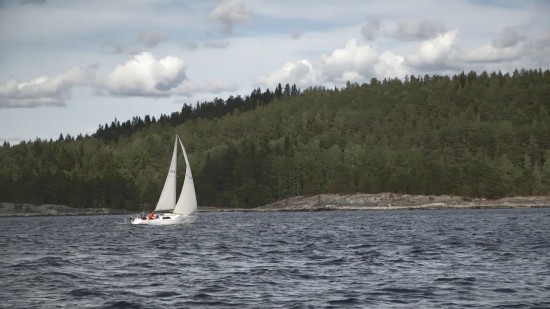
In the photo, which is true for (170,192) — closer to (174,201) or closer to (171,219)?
(174,201)

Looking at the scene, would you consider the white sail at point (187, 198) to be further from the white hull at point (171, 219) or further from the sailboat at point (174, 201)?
the white hull at point (171, 219)

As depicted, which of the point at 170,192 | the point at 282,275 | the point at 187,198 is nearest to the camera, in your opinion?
the point at 282,275

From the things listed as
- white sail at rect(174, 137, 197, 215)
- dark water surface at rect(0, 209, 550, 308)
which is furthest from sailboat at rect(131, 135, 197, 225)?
dark water surface at rect(0, 209, 550, 308)

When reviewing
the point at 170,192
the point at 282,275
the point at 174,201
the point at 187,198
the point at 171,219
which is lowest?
the point at 282,275

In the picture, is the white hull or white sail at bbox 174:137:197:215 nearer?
white sail at bbox 174:137:197:215

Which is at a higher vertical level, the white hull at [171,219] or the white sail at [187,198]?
the white sail at [187,198]

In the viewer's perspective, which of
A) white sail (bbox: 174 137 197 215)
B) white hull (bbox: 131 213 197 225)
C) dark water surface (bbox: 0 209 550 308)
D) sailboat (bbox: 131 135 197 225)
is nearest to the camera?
dark water surface (bbox: 0 209 550 308)

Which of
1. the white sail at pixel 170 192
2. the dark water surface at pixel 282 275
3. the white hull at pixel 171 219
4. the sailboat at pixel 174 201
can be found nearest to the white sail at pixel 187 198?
the sailboat at pixel 174 201

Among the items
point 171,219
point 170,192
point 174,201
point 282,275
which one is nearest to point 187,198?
point 174,201

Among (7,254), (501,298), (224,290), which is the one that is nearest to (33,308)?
(224,290)

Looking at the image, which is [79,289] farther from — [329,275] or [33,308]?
[329,275]

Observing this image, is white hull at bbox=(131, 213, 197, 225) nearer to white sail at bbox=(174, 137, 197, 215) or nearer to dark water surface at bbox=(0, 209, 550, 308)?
white sail at bbox=(174, 137, 197, 215)

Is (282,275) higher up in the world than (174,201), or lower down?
lower down

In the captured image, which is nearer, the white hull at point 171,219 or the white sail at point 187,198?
the white sail at point 187,198
